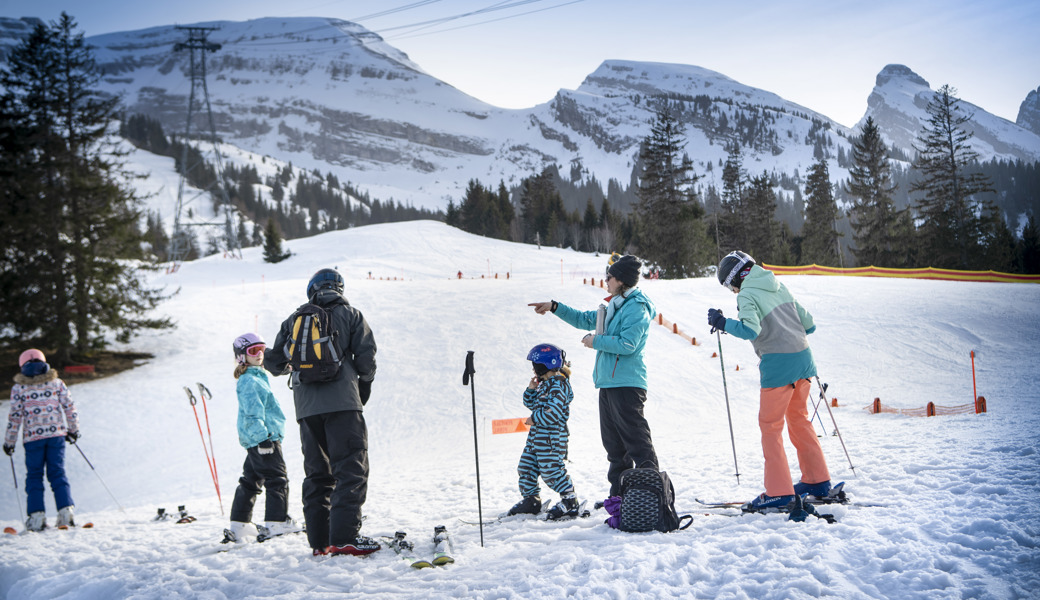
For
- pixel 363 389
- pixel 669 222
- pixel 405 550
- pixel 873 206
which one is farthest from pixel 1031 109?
pixel 873 206

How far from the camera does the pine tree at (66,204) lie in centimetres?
1522

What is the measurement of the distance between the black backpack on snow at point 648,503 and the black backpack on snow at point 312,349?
2.52 m

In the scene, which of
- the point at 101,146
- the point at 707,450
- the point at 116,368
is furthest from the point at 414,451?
the point at 101,146

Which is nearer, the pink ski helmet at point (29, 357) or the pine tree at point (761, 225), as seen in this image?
the pink ski helmet at point (29, 357)

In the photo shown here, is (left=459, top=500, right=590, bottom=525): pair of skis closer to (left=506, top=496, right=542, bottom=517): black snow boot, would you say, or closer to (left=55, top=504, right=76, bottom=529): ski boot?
(left=506, top=496, right=542, bottom=517): black snow boot

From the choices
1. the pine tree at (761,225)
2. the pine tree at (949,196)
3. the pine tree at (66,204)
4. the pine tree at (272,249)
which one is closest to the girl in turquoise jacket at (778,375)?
the pine tree at (66,204)

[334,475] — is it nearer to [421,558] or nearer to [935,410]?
[421,558]

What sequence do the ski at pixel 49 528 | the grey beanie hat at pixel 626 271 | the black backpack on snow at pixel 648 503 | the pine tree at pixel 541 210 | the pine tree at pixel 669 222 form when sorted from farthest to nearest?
the pine tree at pixel 541 210, the pine tree at pixel 669 222, the ski at pixel 49 528, the grey beanie hat at pixel 626 271, the black backpack on snow at pixel 648 503

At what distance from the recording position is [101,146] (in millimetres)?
16984

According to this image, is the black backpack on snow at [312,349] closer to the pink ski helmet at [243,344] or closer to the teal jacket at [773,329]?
the pink ski helmet at [243,344]

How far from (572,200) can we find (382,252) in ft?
419

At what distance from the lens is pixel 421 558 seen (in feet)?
14.4

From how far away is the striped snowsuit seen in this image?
5238 mm

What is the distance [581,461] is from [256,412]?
15.5ft
